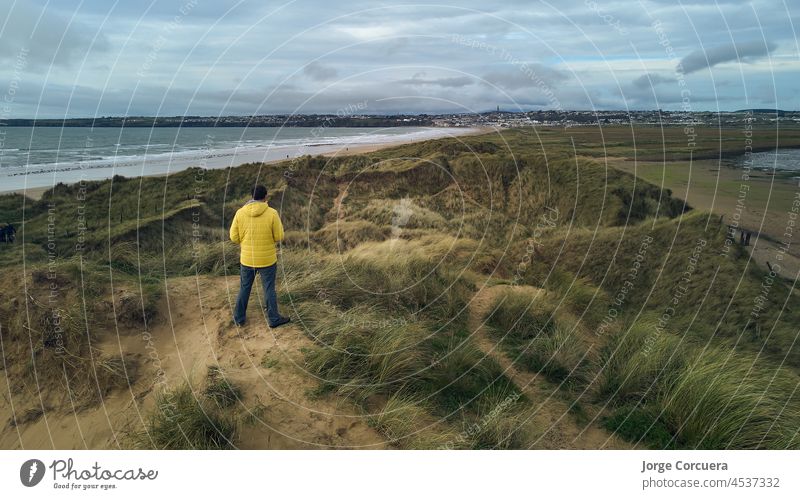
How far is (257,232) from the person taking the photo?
23.2ft

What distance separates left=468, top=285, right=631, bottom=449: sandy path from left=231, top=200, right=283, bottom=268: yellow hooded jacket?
152 inches

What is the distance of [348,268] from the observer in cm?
989

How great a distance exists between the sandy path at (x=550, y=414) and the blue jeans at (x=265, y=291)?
354cm

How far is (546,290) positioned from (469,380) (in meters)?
4.19

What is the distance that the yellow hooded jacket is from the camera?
7047 mm

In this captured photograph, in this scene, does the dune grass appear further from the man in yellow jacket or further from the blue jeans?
the man in yellow jacket

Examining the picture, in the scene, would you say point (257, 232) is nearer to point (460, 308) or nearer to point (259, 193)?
point (259, 193)

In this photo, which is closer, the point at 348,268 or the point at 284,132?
the point at 348,268

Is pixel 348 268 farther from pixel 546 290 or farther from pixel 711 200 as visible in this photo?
pixel 711 200

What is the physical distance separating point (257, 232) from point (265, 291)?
1039mm

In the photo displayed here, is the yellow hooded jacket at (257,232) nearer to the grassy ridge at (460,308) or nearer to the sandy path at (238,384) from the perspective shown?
the sandy path at (238,384)

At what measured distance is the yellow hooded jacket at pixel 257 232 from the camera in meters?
7.05
